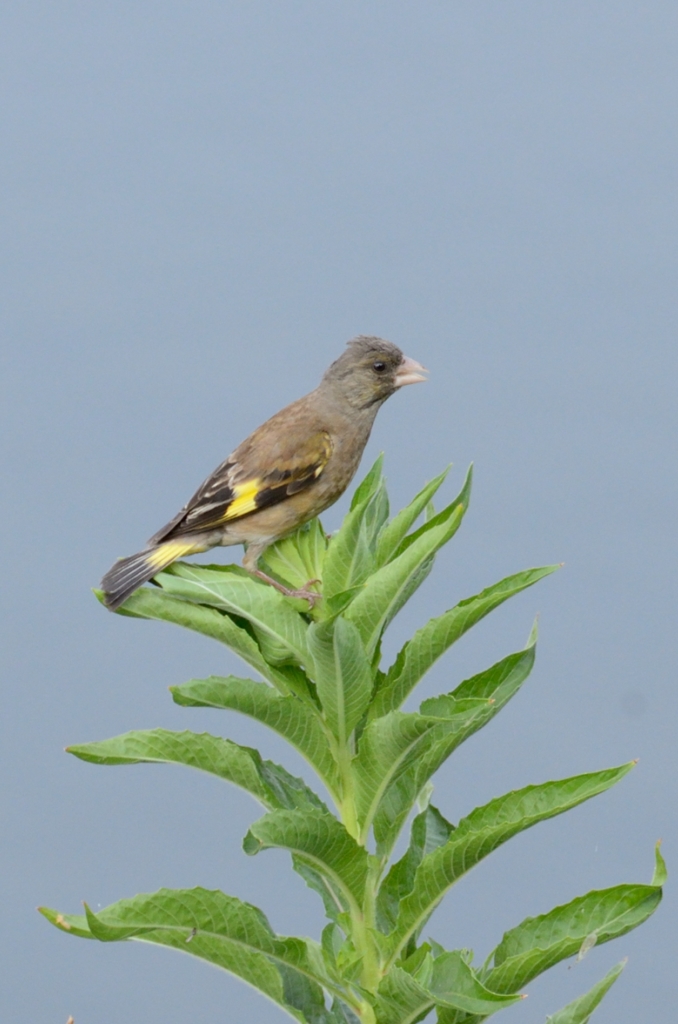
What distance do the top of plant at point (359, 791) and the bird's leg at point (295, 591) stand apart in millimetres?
60

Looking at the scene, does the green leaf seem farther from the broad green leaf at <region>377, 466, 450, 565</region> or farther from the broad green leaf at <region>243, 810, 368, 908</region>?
the broad green leaf at <region>243, 810, 368, 908</region>

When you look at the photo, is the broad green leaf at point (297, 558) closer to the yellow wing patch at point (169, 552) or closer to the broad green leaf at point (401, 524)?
the yellow wing patch at point (169, 552)

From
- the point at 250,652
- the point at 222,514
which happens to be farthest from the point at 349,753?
the point at 222,514

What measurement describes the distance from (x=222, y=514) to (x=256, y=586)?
1.03 metres

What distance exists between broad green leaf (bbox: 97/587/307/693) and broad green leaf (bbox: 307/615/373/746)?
12cm

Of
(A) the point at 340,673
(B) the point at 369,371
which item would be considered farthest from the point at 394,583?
(B) the point at 369,371

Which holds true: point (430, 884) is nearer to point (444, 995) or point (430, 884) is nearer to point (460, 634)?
point (444, 995)

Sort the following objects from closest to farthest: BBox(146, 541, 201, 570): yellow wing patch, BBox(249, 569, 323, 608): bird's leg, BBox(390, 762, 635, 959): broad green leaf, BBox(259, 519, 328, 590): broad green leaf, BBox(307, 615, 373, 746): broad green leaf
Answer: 1. BBox(390, 762, 635, 959): broad green leaf
2. BBox(307, 615, 373, 746): broad green leaf
3. BBox(249, 569, 323, 608): bird's leg
4. BBox(146, 541, 201, 570): yellow wing patch
5. BBox(259, 519, 328, 590): broad green leaf

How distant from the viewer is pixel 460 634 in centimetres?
452

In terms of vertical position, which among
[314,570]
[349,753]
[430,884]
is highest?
[314,570]

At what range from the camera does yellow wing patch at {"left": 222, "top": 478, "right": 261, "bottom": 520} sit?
18.3 feet

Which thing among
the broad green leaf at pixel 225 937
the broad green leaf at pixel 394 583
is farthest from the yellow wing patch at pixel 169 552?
the broad green leaf at pixel 225 937

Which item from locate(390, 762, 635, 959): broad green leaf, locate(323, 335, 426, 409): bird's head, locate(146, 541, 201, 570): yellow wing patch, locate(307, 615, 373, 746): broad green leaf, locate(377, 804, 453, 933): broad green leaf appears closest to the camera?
Answer: locate(390, 762, 635, 959): broad green leaf

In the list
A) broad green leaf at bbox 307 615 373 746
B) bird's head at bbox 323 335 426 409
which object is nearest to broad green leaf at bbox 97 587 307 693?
broad green leaf at bbox 307 615 373 746
